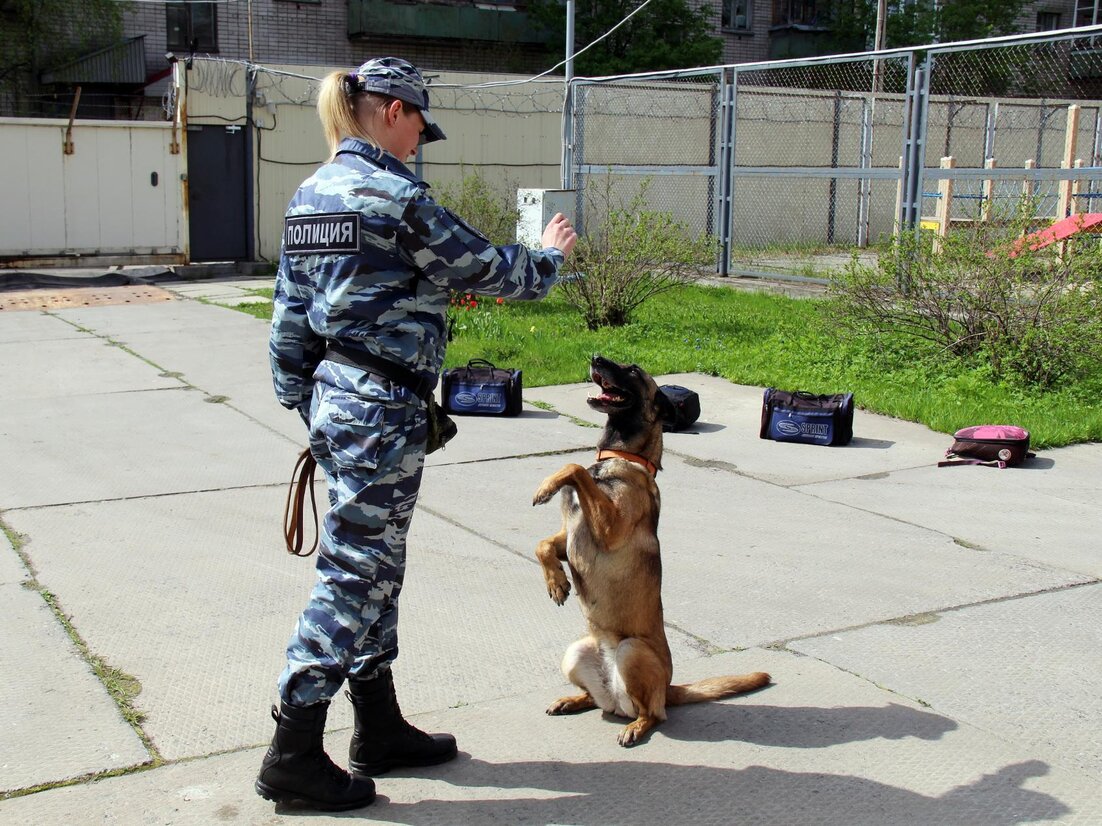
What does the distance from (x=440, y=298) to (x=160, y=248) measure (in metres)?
15.5

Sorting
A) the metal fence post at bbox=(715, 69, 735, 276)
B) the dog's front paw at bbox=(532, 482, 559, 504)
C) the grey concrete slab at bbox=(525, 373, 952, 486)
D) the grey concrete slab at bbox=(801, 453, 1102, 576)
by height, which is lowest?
the grey concrete slab at bbox=(801, 453, 1102, 576)

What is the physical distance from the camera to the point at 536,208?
1444 centimetres

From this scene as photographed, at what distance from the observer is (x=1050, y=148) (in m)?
22.4

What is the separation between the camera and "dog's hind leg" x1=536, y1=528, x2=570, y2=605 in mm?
3438

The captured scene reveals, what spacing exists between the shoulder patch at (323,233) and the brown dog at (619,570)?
3.20 feet

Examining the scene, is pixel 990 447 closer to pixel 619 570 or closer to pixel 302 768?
pixel 619 570

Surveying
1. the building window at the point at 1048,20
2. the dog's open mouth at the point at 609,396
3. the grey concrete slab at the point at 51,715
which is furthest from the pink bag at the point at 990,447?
the building window at the point at 1048,20

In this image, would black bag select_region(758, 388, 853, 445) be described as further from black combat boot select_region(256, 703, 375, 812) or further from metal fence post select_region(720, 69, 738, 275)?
metal fence post select_region(720, 69, 738, 275)

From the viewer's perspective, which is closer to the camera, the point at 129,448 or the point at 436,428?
the point at 436,428

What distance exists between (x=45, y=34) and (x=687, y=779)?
2930 centimetres

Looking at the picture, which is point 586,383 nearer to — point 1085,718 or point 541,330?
point 541,330

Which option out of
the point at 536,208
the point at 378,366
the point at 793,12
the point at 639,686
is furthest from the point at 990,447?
the point at 793,12

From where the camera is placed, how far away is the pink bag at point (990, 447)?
685 centimetres

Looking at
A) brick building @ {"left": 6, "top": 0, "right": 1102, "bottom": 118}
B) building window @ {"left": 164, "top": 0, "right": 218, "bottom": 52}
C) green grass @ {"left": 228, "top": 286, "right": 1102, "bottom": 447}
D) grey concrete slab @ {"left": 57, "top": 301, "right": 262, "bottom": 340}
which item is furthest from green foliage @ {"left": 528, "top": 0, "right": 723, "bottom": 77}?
grey concrete slab @ {"left": 57, "top": 301, "right": 262, "bottom": 340}
